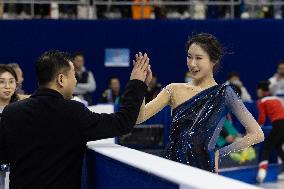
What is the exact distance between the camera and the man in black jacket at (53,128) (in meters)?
3.62

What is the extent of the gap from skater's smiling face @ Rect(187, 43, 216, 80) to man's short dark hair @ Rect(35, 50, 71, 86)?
3.55ft

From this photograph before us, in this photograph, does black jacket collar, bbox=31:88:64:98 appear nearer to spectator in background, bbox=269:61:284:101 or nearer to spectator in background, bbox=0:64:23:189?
spectator in background, bbox=0:64:23:189

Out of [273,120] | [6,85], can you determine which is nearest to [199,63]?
[6,85]

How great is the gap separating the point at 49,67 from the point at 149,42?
43.9 ft

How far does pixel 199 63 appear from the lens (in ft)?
15.1

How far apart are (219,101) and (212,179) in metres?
2.13

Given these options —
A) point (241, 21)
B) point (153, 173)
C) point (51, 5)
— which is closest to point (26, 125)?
point (153, 173)

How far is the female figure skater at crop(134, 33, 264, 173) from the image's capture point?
4.61m

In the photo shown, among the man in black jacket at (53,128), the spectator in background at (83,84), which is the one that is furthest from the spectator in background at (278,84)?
the man in black jacket at (53,128)

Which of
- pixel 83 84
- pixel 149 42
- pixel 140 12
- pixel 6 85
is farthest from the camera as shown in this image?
pixel 140 12

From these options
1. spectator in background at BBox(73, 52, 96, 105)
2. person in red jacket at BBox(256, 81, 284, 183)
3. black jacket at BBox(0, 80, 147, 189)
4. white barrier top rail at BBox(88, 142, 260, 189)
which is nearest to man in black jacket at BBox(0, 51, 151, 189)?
black jacket at BBox(0, 80, 147, 189)

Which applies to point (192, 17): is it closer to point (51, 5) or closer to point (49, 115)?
point (51, 5)

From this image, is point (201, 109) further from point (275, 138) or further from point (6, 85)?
point (275, 138)

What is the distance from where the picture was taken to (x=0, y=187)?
4.79m
